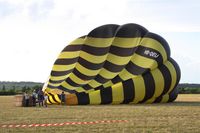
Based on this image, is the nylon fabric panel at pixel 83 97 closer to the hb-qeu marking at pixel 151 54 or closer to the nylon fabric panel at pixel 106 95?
the nylon fabric panel at pixel 106 95

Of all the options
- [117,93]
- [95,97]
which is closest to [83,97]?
[95,97]

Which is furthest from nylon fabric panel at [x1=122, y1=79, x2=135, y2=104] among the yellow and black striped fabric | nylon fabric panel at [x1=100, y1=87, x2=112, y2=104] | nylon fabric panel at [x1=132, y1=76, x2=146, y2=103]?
nylon fabric panel at [x1=100, y1=87, x2=112, y2=104]

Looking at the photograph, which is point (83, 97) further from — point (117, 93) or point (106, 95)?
point (117, 93)

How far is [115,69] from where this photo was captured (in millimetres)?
27016

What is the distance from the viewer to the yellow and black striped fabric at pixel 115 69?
26219 millimetres

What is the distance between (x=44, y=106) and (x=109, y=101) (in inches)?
138

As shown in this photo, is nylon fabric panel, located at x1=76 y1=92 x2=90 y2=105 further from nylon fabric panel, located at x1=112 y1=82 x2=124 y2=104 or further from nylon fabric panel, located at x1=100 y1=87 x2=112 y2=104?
nylon fabric panel, located at x1=112 y1=82 x2=124 y2=104

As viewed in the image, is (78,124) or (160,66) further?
(160,66)

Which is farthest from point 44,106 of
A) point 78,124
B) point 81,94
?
point 78,124

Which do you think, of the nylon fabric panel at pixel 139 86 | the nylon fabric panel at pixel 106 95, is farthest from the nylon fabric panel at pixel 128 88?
the nylon fabric panel at pixel 106 95

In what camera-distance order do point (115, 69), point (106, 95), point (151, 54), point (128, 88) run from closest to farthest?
point (128, 88) < point (106, 95) < point (151, 54) < point (115, 69)

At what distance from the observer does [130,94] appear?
26219 mm

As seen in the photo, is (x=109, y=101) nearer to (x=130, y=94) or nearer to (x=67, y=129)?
(x=130, y=94)

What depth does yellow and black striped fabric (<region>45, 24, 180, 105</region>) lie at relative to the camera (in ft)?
86.0
